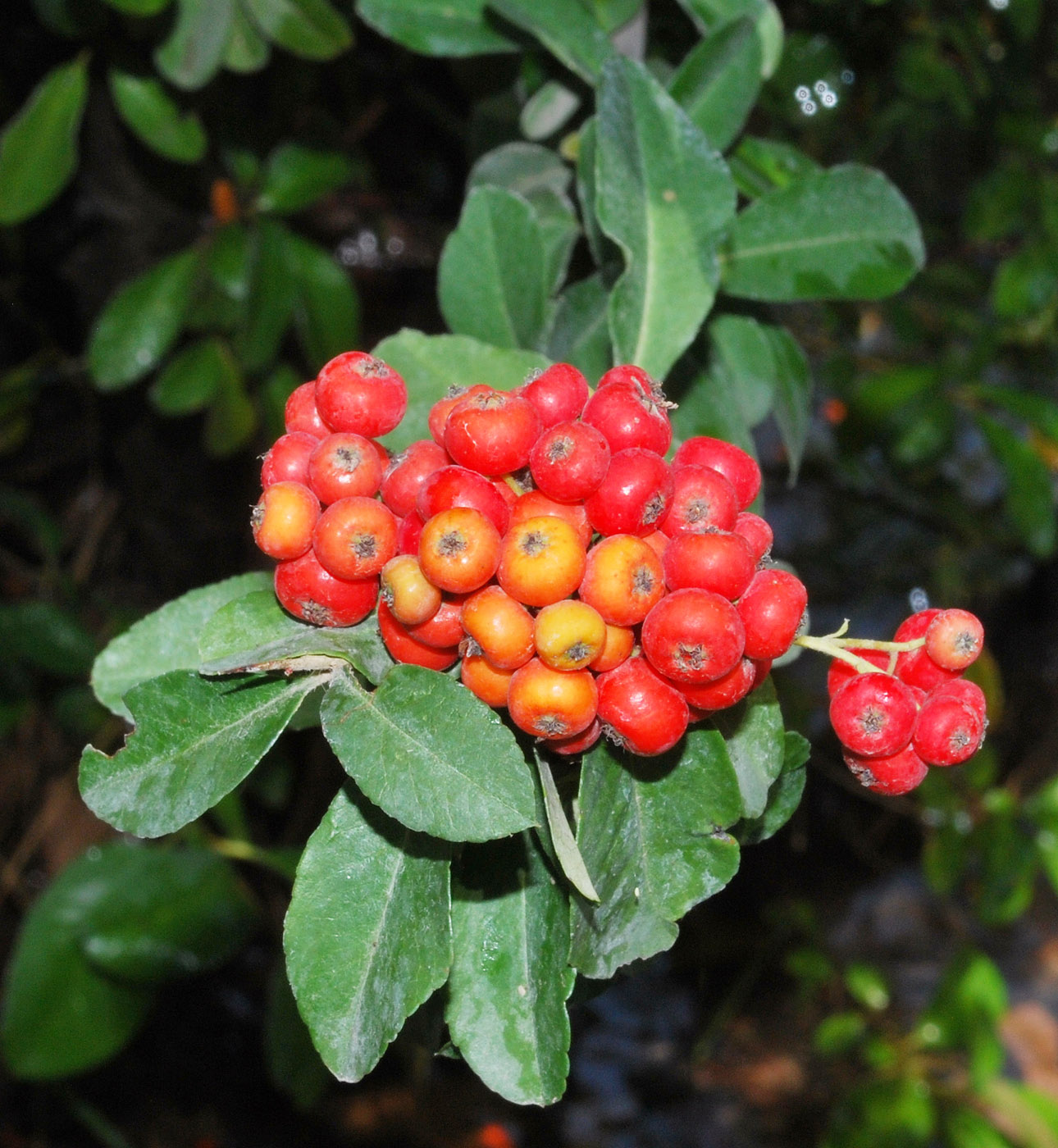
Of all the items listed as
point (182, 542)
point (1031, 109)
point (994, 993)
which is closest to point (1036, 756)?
point (994, 993)

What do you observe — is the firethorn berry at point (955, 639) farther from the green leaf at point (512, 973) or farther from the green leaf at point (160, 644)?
the green leaf at point (160, 644)

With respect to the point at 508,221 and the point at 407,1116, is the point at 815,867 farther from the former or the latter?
the point at 508,221

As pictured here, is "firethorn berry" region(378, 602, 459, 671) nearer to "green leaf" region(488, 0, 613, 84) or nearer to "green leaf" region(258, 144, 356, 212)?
"green leaf" region(488, 0, 613, 84)

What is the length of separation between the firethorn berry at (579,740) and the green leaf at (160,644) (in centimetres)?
30

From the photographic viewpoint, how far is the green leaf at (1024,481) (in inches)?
89.4

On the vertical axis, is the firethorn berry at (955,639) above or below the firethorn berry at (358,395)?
below

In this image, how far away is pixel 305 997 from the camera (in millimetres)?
739

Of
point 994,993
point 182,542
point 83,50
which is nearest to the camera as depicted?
point 83,50

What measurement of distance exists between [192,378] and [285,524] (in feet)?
4.84

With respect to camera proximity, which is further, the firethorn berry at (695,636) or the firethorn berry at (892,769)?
the firethorn berry at (892,769)

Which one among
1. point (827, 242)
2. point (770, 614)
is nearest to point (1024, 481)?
point (827, 242)

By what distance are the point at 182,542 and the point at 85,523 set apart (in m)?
0.30

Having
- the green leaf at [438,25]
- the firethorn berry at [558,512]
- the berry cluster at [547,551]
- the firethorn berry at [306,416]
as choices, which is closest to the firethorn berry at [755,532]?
the berry cluster at [547,551]

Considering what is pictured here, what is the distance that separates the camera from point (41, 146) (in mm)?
1807
